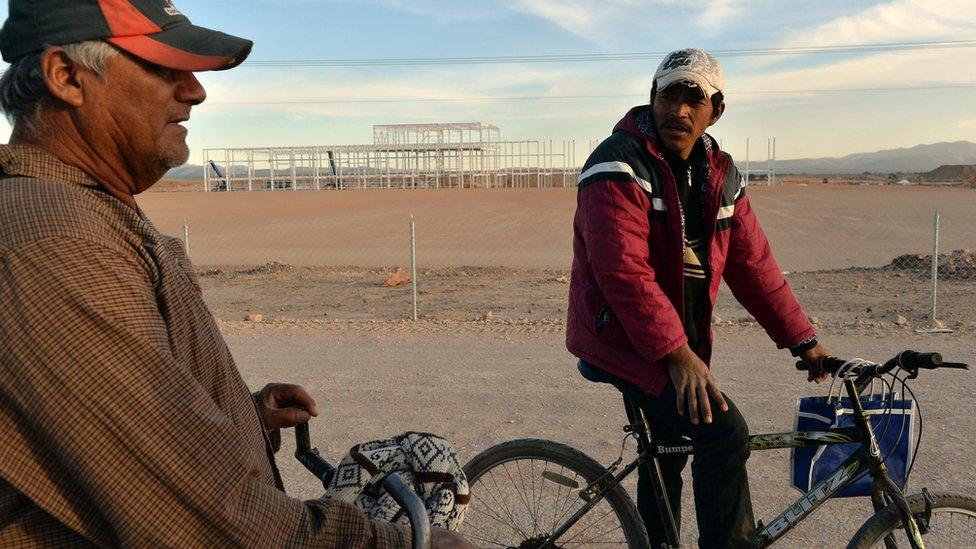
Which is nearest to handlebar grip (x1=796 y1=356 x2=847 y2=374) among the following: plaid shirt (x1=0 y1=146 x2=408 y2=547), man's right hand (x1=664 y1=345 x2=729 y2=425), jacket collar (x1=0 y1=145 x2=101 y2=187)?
man's right hand (x1=664 y1=345 x2=729 y2=425)

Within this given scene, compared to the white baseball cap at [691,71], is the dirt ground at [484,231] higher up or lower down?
lower down

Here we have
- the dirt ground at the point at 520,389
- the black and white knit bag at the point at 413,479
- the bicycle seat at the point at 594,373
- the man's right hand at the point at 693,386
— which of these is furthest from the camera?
the dirt ground at the point at 520,389

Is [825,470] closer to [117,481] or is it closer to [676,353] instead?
[676,353]

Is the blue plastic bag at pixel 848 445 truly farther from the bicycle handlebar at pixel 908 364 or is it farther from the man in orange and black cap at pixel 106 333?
the man in orange and black cap at pixel 106 333

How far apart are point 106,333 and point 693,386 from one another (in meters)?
2.15

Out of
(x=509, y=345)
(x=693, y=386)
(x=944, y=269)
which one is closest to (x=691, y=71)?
(x=693, y=386)

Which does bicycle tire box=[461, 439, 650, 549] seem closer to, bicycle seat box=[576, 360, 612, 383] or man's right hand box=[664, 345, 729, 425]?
bicycle seat box=[576, 360, 612, 383]

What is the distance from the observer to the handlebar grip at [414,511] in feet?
4.97

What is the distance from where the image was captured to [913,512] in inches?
125

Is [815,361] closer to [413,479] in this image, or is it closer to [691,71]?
[691,71]

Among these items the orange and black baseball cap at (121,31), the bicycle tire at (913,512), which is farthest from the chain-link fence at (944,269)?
the orange and black baseball cap at (121,31)

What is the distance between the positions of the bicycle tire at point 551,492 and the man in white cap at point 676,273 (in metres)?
0.18

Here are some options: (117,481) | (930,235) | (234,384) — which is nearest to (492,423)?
(234,384)

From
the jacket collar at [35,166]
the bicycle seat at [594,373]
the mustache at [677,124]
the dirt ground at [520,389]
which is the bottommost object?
the dirt ground at [520,389]
